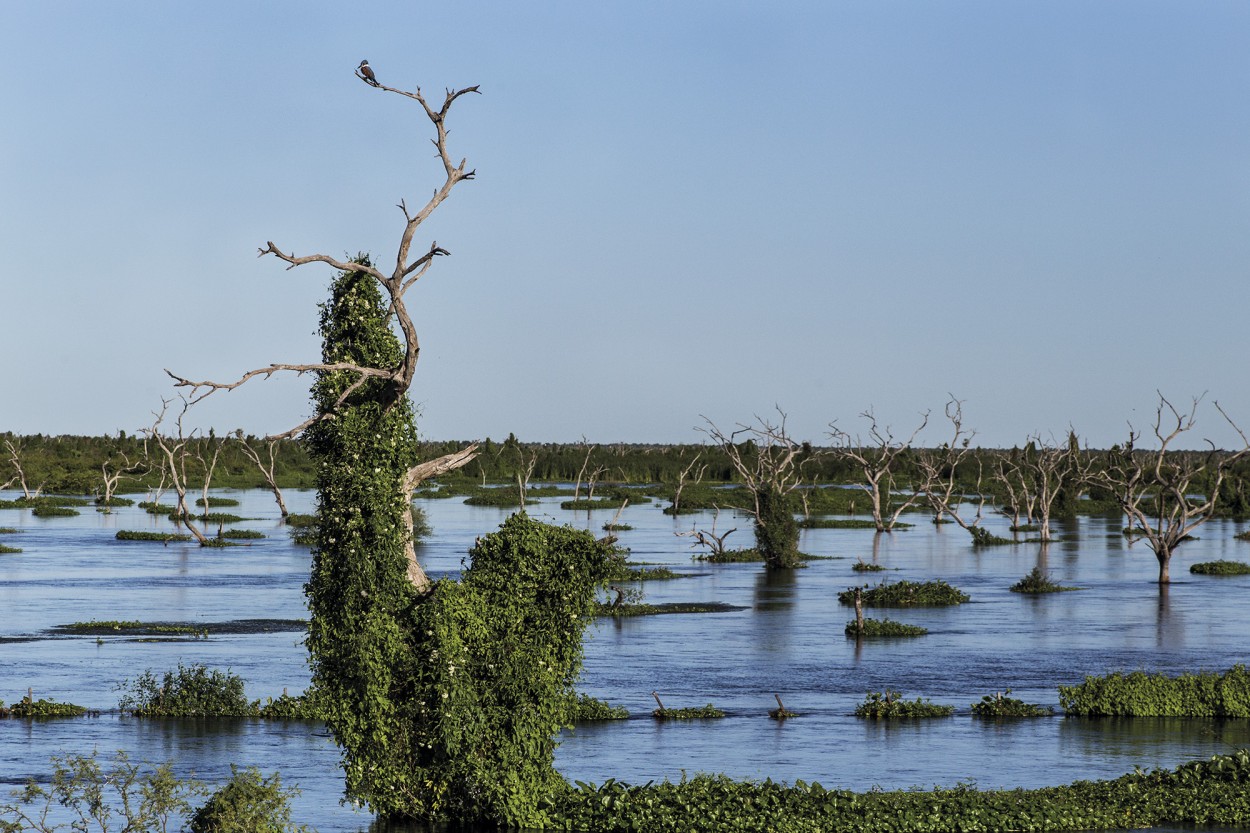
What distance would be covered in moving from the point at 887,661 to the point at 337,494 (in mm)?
23874

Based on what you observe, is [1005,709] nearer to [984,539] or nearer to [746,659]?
[746,659]

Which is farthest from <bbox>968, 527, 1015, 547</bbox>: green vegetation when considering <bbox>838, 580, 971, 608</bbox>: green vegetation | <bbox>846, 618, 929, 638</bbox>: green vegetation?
<bbox>846, 618, 929, 638</bbox>: green vegetation

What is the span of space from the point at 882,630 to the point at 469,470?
4538 inches

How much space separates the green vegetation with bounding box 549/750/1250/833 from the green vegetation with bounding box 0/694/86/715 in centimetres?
1391

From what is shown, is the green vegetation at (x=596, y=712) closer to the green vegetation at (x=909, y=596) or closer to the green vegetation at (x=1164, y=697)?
the green vegetation at (x=1164, y=697)

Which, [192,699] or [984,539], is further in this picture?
[984,539]

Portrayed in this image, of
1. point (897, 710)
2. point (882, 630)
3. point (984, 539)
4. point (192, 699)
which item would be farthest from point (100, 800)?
point (984, 539)

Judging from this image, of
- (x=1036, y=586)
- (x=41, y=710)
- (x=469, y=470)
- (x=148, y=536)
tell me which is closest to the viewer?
(x=41, y=710)

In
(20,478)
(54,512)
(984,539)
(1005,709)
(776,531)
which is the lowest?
(1005,709)

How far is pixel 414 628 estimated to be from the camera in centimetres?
1931

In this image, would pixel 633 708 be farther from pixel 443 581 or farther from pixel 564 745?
pixel 443 581

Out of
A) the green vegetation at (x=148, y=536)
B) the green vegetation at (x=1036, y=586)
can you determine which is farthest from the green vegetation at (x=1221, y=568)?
the green vegetation at (x=148, y=536)

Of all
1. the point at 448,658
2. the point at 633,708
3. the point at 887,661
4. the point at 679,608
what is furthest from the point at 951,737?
the point at 679,608

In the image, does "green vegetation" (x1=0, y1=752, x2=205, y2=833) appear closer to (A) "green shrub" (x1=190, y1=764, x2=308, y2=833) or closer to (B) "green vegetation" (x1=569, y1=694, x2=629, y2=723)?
(A) "green shrub" (x1=190, y1=764, x2=308, y2=833)
